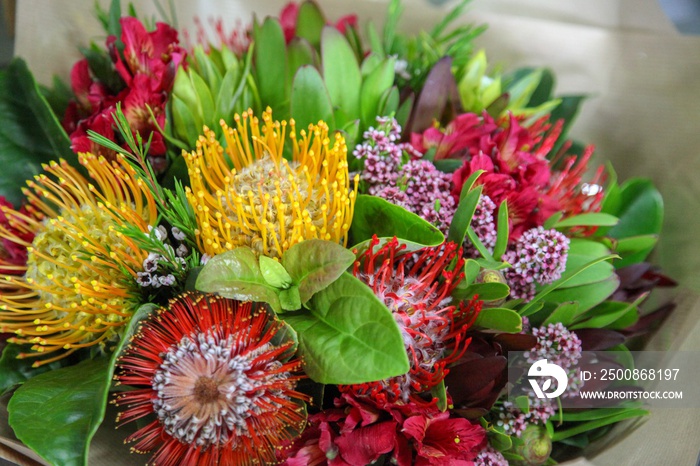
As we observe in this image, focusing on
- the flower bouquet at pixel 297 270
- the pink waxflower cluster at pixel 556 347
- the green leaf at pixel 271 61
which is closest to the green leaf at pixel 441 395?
the flower bouquet at pixel 297 270

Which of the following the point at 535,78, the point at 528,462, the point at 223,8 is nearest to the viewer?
the point at 528,462

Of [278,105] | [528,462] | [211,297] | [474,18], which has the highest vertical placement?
[474,18]

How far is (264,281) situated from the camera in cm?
53

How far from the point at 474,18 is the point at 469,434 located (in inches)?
30.4

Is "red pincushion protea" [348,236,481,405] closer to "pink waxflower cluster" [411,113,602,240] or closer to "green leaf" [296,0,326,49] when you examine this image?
"pink waxflower cluster" [411,113,602,240]

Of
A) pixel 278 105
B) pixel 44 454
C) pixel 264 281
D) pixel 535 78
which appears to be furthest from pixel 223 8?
pixel 44 454

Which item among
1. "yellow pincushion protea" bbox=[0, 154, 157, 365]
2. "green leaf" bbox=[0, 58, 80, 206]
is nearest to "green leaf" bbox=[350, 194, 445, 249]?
"yellow pincushion protea" bbox=[0, 154, 157, 365]

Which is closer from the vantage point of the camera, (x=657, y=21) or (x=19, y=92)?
(x=19, y=92)

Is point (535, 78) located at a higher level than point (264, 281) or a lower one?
higher

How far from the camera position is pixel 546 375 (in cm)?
59

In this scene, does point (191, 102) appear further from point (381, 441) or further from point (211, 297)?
point (381, 441)

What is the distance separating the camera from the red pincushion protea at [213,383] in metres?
0.49

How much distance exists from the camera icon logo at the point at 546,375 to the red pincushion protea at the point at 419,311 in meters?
0.08

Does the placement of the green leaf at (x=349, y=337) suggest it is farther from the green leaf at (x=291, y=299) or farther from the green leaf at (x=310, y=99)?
the green leaf at (x=310, y=99)
